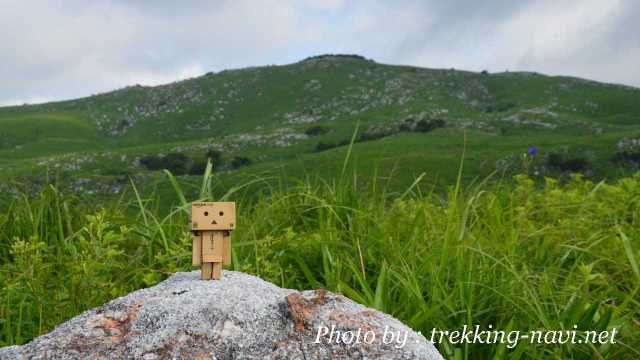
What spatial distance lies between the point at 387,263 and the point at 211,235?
2025mm

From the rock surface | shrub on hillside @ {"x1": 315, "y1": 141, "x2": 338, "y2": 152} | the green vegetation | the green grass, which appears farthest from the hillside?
the rock surface

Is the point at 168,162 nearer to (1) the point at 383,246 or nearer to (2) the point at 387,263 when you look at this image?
(1) the point at 383,246

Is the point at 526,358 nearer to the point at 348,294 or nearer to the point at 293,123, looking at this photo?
the point at 348,294

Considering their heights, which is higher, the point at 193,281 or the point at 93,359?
the point at 193,281

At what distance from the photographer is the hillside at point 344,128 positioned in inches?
4299

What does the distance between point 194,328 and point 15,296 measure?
2910 mm

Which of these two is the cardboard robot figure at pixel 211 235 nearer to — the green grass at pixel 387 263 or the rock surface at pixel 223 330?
the rock surface at pixel 223 330

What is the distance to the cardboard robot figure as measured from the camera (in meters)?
3.67

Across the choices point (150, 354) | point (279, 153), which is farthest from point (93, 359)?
point (279, 153)

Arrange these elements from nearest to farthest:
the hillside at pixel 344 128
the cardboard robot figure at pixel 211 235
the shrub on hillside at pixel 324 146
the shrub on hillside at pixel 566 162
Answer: the cardboard robot figure at pixel 211 235 → the shrub on hillside at pixel 566 162 → the hillside at pixel 344 128 → the shrub on hillside at pixel 324 146

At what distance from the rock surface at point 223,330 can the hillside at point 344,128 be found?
303ft

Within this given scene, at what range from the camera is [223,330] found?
3041mm

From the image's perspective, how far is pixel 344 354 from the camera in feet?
9.89

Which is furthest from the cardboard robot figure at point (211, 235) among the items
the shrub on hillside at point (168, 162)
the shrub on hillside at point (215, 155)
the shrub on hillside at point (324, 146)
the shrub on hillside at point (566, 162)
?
the shrub on hillside at point (324, 146)
